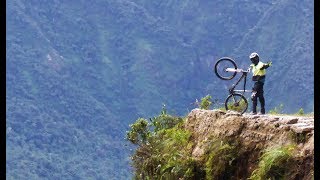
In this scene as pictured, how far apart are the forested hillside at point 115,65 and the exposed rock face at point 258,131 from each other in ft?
264

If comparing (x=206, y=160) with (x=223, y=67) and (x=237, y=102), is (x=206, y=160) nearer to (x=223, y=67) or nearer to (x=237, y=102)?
(x=237, y=102)

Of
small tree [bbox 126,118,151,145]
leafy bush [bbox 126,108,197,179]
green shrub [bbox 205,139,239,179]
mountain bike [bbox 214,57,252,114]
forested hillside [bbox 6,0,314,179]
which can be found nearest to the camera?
green shrub [bbox 205,139,239,179]

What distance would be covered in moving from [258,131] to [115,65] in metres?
139

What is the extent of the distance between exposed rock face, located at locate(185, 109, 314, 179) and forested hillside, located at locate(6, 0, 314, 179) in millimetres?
80430

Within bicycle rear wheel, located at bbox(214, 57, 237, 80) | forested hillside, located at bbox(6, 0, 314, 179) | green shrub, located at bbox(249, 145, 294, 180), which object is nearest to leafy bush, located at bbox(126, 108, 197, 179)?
bicycle rear wheel, located at bbox(214, 57, 237, 80)

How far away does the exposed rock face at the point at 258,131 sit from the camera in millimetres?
9453

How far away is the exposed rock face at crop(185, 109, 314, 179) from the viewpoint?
945cm

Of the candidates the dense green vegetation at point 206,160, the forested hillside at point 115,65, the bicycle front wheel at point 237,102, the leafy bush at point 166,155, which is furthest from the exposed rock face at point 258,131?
the forested hillside at point 115,65

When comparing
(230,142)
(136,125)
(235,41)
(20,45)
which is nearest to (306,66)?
(235,41)

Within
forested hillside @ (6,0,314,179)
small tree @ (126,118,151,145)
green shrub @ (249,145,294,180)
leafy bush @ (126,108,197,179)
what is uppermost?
forested hillside @ (6,0,314,179)

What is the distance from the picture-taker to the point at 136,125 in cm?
1866

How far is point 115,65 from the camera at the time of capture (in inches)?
5871

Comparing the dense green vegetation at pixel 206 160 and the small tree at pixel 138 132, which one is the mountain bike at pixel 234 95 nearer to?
the dense green vegetation at pixel 206 160

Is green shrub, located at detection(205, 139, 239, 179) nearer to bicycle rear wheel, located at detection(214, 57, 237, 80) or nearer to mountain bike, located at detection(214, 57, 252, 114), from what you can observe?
mountain bike, located at detection(214, 57, 252, 114)
